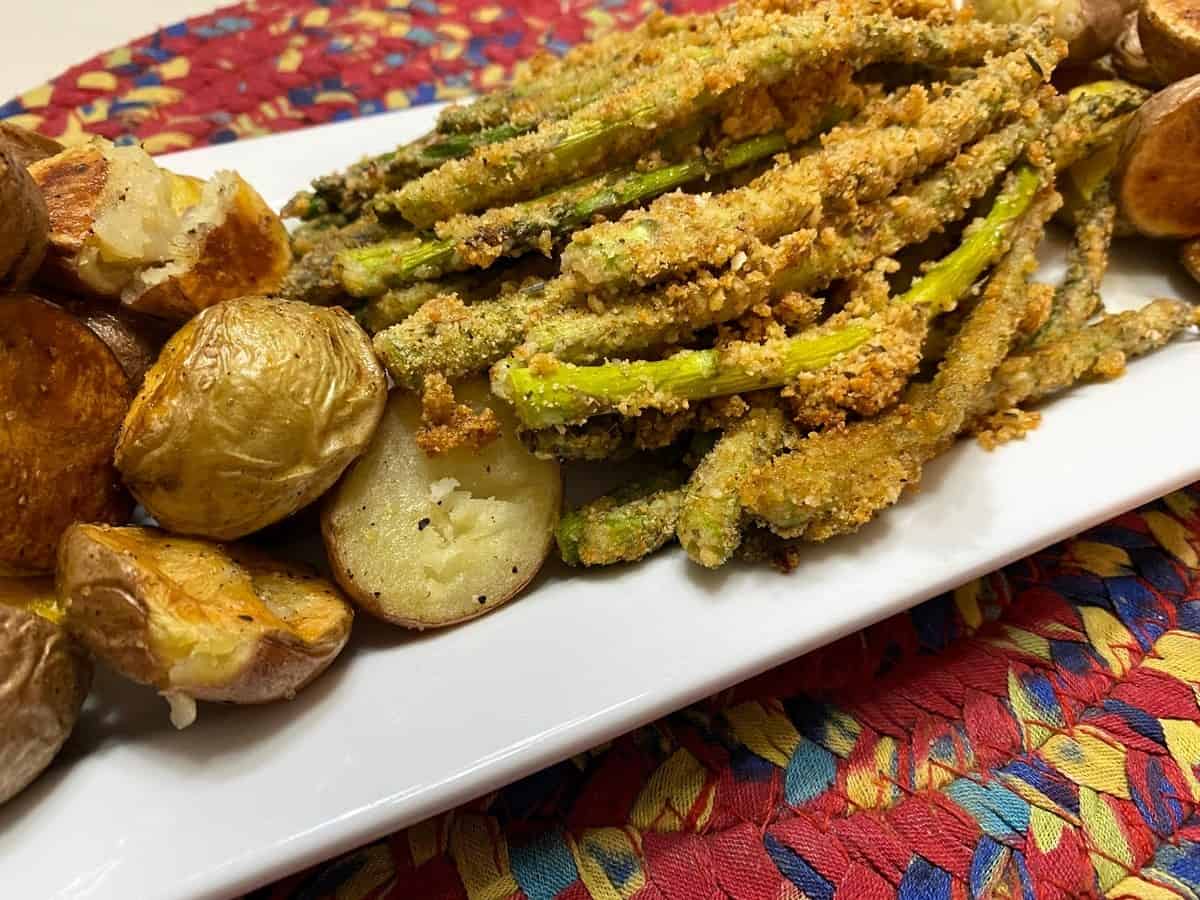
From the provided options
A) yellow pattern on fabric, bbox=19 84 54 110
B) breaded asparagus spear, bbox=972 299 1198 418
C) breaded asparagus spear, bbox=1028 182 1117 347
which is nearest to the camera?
breaded asparagus spear, bbox=972 299 1198 418

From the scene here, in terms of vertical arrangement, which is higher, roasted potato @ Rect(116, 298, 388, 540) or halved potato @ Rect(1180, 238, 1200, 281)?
roasted potato @ Rect(116, 298, 388, 540)

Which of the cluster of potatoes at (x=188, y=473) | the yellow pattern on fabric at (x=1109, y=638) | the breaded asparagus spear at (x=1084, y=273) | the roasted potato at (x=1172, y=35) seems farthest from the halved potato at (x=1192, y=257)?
the cluster of potatoes at (x=188, y=473)

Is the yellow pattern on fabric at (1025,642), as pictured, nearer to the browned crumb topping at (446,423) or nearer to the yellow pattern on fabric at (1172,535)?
the yellow pattern on fabric at (1172,535)

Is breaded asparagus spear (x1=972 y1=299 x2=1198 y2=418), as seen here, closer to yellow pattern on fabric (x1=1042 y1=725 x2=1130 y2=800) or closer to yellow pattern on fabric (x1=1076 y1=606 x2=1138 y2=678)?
yellow pattern on fabric (x1=1076 y1=606 x2=1138 y2=678)

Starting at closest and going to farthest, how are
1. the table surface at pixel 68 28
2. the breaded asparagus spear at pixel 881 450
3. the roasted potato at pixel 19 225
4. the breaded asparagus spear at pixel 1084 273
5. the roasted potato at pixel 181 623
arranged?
the roasted potato at pixel 181 623
the roasted potato at pixel 19 225
the breaded asparagus spear at pixel 881 450
the breaded asparagus spear at pixel 1084 273
the table surface at pixel 68 28

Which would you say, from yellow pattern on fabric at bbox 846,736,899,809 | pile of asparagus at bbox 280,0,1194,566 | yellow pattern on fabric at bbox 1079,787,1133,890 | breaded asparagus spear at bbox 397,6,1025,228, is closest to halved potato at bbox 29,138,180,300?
pile of asparagus at bbox 280,0,1194,566

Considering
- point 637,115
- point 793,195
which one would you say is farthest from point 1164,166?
point 637,115
